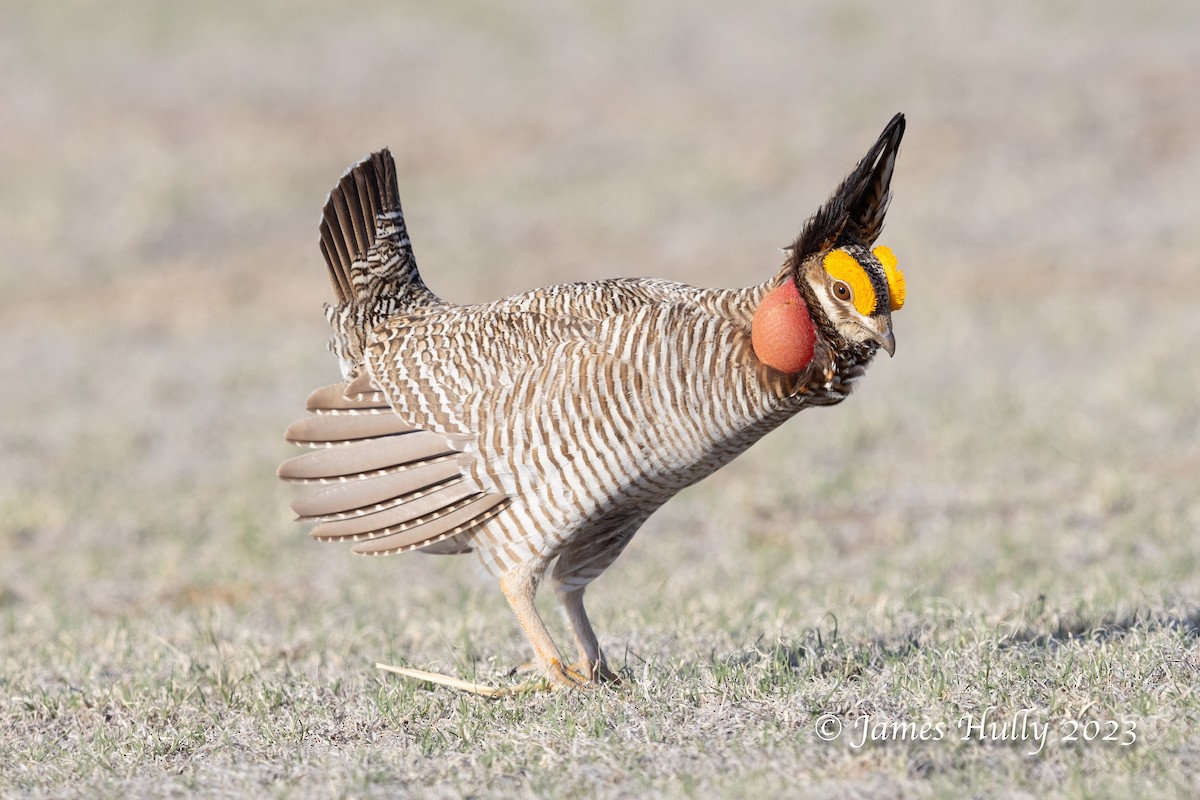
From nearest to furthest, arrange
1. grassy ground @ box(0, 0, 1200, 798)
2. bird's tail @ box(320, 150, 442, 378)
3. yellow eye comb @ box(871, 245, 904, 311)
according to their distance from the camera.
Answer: grassy ground @ box(0, 0, 1200, 798) → yellow eye comb @ box(871, 245, 904, 311) → bird's tail @ box(320, 150, 442, 378)

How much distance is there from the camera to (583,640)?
13.7 feet

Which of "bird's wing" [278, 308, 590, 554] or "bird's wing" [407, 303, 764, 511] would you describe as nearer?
"bird's wing" [407, 303, 764, 511]

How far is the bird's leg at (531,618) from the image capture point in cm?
404

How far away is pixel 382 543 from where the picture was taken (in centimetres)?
416

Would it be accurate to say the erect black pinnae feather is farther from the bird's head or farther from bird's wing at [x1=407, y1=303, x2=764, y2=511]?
bird's wing at [x1=407, y1=303, x2=764, y2=511]

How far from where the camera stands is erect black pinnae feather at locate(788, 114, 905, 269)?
3941 millimetres

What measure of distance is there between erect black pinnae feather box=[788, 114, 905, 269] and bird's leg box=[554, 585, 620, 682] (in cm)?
116

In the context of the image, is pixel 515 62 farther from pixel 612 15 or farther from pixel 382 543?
pixel 382 543

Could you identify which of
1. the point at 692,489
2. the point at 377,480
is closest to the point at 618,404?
the point at 377,480

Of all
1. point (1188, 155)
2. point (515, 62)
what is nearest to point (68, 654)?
point (1188, 155)

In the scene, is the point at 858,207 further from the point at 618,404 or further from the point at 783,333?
the point at 618,404

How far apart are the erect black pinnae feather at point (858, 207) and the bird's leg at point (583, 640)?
1.16 m

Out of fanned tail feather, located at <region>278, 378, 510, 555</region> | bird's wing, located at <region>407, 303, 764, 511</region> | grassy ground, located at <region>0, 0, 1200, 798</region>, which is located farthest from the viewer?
fanned tail feather, located at <region>278, 378, 510, 555</region>

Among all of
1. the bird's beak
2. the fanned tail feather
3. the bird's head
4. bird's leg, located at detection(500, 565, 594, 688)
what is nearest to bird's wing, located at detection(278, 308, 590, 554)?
the fanned tail feather
